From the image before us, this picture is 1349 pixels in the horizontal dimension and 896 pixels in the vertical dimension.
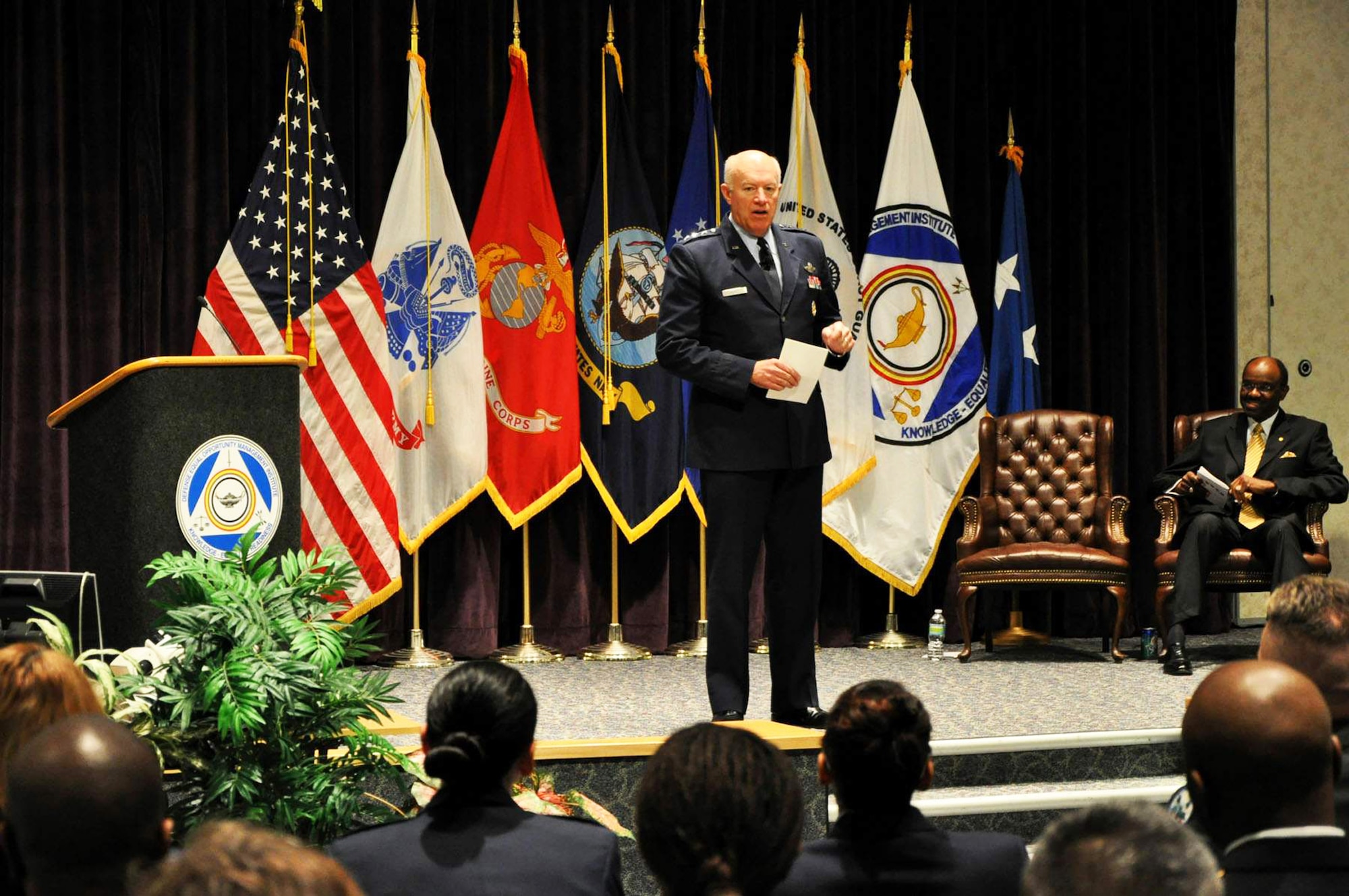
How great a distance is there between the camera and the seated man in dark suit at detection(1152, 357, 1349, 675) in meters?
6.00

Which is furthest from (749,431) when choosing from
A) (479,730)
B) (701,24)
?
(701,24)

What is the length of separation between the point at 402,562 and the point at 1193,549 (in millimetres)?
3409

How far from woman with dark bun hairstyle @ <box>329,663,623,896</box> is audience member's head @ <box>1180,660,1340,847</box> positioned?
0.72 m

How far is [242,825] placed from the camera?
104 centimetres

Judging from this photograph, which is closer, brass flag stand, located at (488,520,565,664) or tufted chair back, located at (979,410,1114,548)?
brass flag stand, located at (488,520,565,664)

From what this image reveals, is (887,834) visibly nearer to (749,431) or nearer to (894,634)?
(749,431)

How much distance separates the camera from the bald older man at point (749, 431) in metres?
4.09

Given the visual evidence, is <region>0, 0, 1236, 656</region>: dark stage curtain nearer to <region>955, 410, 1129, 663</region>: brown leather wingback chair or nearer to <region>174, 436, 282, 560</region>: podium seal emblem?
<region>955, 410, 1129, 663</region>: brown leather wingback chair

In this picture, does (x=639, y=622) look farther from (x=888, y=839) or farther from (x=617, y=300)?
(x=888, y=839)

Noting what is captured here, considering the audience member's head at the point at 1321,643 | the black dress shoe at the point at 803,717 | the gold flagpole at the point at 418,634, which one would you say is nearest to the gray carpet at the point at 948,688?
the gold flagpole at the point at 418,634

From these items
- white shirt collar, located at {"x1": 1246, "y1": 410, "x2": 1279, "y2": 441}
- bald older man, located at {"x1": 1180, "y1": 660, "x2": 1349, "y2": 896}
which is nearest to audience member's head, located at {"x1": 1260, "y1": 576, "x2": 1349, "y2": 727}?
bald older man, located at {"x1": 1180, "y1": 660, "x2": 1349, "y2": 896}

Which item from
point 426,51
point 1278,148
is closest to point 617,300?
point 426,51

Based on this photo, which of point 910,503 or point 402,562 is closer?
point 402,562

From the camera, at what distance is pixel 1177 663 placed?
19.4 ft
